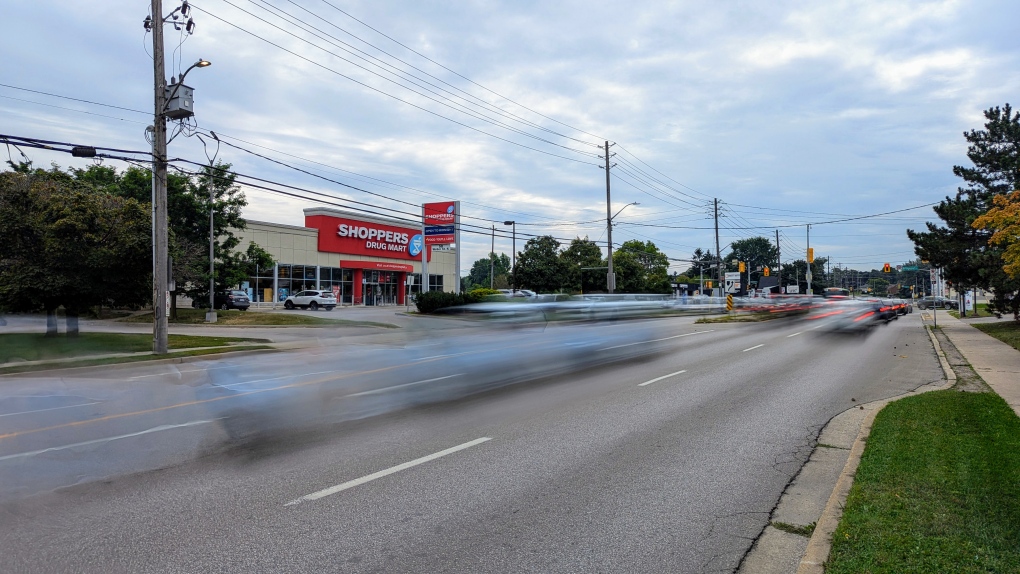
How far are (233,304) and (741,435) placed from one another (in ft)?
131

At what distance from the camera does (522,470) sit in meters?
5.91

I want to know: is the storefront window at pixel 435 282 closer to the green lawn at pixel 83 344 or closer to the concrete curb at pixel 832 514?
the green lawn at pixel 83 344

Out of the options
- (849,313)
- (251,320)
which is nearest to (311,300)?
(251,320)

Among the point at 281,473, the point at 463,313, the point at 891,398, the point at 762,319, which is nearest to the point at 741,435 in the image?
the point at 891,398

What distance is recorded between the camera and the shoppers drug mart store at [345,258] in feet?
164

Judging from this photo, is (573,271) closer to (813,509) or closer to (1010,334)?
(1010,334)

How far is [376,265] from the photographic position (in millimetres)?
58312

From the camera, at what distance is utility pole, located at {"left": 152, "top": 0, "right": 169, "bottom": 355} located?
18.2 metres

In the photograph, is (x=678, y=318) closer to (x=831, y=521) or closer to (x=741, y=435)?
(x=741, y=435)

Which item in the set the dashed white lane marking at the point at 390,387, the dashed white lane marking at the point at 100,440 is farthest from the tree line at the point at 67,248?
the dashed white lane marking at the point at 100,440

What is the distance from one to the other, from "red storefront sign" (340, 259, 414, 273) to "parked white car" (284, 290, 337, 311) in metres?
8.57

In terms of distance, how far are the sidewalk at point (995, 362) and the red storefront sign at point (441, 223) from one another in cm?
Answer: 2947

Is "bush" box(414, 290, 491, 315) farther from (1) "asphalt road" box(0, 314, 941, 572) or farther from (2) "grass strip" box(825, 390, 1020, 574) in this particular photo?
(2) "grass strip" box(825, 390, 1020, 574)

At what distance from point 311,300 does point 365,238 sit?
41.6 feet
